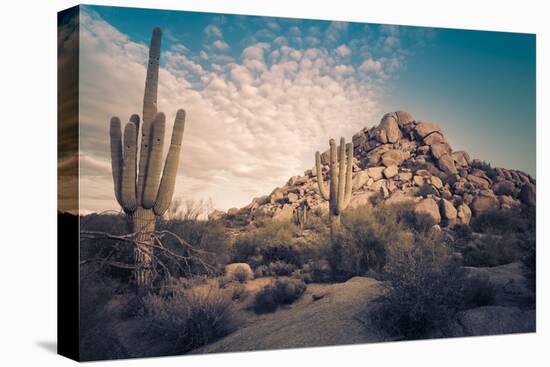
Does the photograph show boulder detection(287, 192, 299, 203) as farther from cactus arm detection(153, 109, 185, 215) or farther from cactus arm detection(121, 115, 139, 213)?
cactus arm detection(121, 115, 139, 213)

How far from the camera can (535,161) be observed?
15.4 meters

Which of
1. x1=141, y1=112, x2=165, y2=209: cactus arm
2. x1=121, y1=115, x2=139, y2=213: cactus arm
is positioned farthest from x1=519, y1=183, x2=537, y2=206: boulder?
x1=121, y1=115, x2=139, y2=213: cactus arm

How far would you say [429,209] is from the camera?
581 inches

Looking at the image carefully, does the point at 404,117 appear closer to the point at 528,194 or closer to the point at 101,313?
the point at 528,194

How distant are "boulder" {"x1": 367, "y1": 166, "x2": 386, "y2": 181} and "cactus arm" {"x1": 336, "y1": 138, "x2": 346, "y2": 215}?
52cm

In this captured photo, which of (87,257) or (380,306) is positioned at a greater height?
(87,257)

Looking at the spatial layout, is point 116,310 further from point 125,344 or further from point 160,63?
point 160,63

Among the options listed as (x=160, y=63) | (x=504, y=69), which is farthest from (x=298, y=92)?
(x=504, y=69)

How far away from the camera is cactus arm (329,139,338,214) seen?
14484mm

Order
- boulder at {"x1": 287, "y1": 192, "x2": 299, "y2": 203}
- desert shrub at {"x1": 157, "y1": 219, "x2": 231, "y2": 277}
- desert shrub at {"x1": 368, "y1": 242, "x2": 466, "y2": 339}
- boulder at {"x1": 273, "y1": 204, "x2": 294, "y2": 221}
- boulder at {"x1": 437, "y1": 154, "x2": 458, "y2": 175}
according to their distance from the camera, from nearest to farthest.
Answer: desert shrub at {"x1": 157, "y1": 219, "x2": 231, "y2": 277} → desert shrub at {"x1": 368, "y1": 242, "x2": 466, "y2": 339} → boulder at {"x1": 273, "y1": 204, "x2": 294, "y2": 221} → boulder at {"x1": 287, "y1": 192, "x2": 299, "y2": 203} → boulder at {"x1": 437, "y1": 154, "x2": 458, "y2": 175}

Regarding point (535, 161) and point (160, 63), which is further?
point (535, 161)

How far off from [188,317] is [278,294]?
A: 67.5 inches

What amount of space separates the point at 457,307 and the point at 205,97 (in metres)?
5.75

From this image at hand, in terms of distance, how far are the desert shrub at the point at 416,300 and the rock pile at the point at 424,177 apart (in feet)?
4.65
